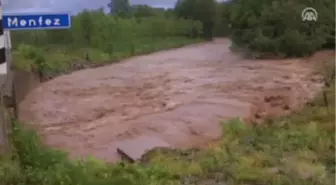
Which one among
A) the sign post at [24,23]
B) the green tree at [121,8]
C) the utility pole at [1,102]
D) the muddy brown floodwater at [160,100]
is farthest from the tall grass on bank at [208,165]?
the green tree at [121,8]

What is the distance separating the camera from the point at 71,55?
89.7 feet

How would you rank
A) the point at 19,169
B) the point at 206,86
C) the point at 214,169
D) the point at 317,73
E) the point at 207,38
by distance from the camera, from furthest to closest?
1. the point at 207,38
2. the point at 317,73
3. the point at 206,86
4. the point at 214,169
5. the point at 19,169

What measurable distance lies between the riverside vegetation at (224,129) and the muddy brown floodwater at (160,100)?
1.22 meters

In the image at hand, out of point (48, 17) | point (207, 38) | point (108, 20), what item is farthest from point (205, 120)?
point (207, 38)

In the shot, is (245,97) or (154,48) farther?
(154,48)

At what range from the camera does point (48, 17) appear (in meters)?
5.20

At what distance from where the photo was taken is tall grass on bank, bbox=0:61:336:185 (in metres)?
5.01

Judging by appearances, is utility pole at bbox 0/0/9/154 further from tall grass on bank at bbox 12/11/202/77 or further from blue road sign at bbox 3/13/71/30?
tall grass on bank at bbox 12/11/202/77

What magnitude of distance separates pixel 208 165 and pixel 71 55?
70.1 ft

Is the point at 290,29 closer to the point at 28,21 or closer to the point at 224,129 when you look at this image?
the point at 224,129

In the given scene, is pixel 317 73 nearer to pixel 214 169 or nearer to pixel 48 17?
pixel 214 169

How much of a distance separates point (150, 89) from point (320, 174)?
13249 millimetres

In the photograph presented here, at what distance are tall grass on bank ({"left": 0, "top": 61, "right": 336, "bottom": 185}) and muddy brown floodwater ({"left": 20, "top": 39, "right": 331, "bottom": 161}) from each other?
2694mm

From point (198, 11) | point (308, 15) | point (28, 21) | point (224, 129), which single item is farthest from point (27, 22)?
point (198, 11)
